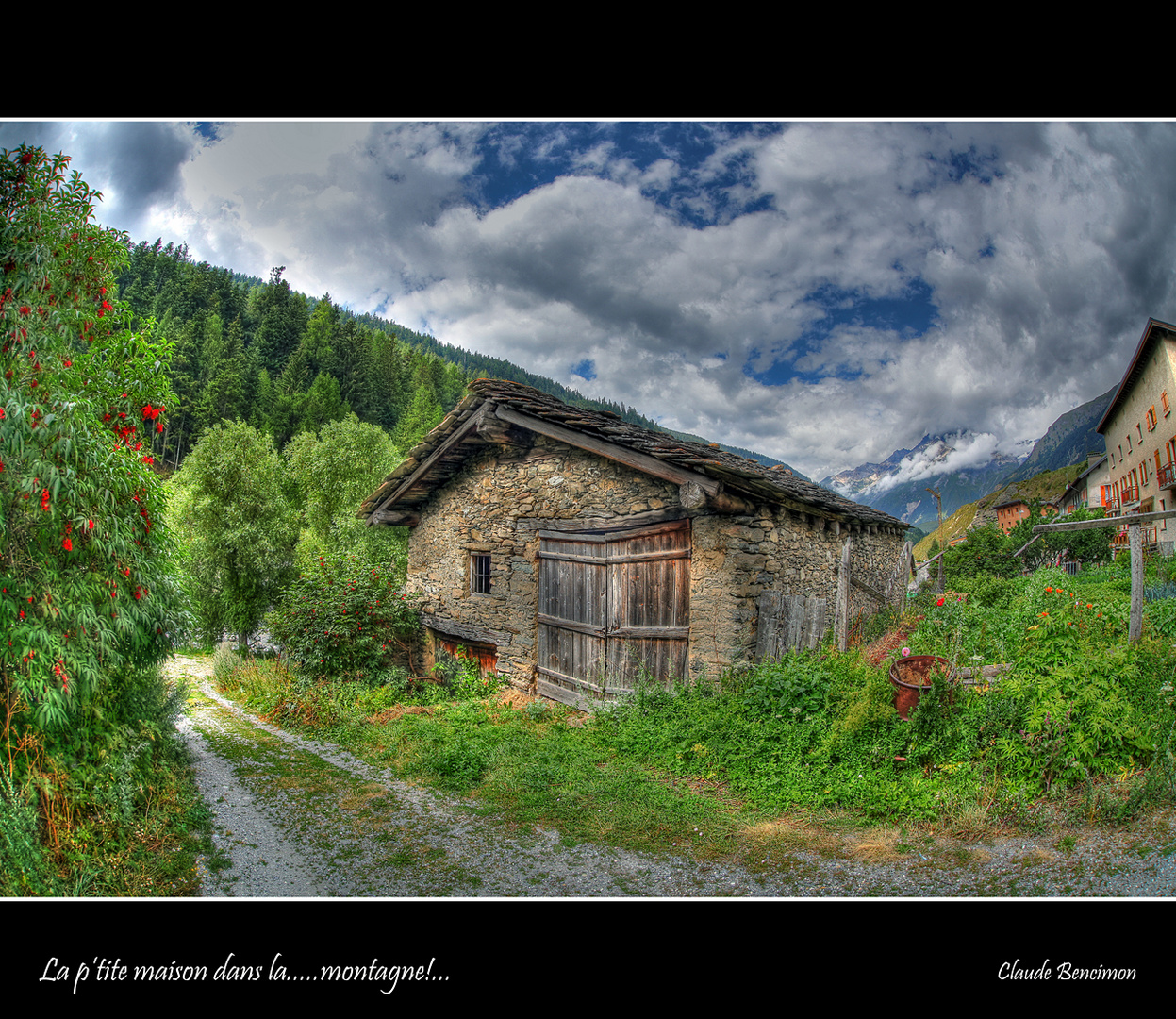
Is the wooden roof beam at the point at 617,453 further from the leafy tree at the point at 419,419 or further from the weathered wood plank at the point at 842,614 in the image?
the leafy tree at the point at 419,419

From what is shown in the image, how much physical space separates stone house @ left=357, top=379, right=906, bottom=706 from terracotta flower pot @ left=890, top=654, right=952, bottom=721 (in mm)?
1679

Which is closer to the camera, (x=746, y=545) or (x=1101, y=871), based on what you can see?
(x=1101, y=871)

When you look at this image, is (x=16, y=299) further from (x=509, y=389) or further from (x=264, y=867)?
(x=509, y=389)

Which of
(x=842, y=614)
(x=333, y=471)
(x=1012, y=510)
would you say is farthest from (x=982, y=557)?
(x=333, y=471)

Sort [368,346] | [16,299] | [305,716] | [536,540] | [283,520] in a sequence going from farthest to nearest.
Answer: [368,346] < [283,520] < [536,540] < [305,716] < [16,299]

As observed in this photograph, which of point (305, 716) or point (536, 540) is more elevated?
point (536, 540)

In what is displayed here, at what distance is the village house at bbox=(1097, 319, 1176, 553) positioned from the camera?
12.1 ft

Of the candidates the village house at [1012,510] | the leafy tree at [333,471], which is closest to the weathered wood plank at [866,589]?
the village house at [1012,510]

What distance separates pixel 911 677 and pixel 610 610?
3688 millimetres

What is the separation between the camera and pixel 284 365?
4275cm

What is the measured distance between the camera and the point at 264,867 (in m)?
3.83

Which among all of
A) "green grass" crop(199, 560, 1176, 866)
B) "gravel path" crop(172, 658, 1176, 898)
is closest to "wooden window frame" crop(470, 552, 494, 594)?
"green grass" crop(199, 560, 1176, 866)

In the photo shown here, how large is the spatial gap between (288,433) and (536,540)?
3462 cm

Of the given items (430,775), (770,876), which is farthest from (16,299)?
(770,876)
